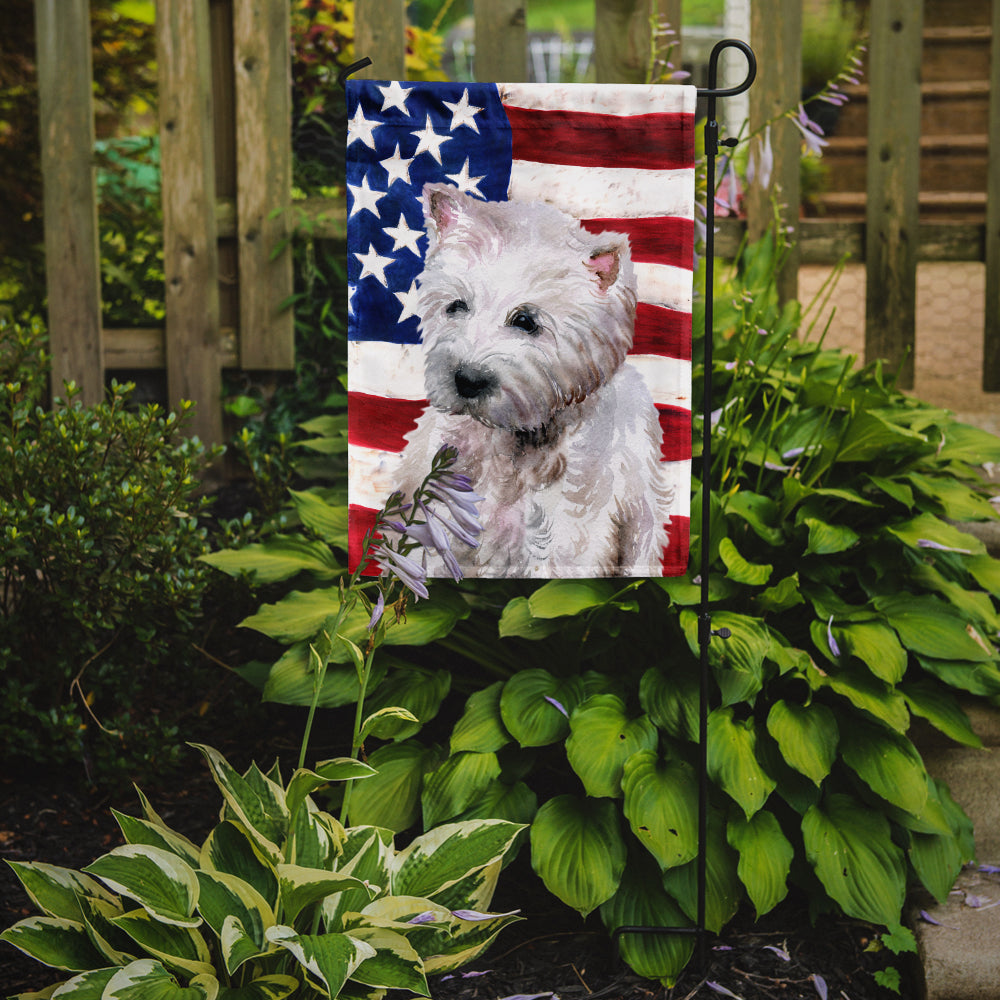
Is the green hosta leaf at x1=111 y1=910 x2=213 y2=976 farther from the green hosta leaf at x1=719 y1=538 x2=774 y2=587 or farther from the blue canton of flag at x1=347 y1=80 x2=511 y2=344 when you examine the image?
the green hosta leaf at x1=719 y1=538 x2=774 y2=587

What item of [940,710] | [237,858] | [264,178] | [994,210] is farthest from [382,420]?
[994,210]

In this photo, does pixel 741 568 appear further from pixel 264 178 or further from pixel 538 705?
pixel 264 178

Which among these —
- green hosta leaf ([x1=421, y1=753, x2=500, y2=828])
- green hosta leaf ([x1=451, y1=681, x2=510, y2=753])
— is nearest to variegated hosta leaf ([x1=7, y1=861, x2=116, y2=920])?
green hosta leaf ([x1=421, y1=753, x2=500, y2=828])

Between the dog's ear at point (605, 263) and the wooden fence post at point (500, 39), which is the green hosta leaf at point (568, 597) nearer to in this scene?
the dog's ear at point (605, 263)

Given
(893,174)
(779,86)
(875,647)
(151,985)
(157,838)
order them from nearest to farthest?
(151,985), (157,838), (875,647), (779,86), (893,174)

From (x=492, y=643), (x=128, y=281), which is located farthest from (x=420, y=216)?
(x=128, y=281)
